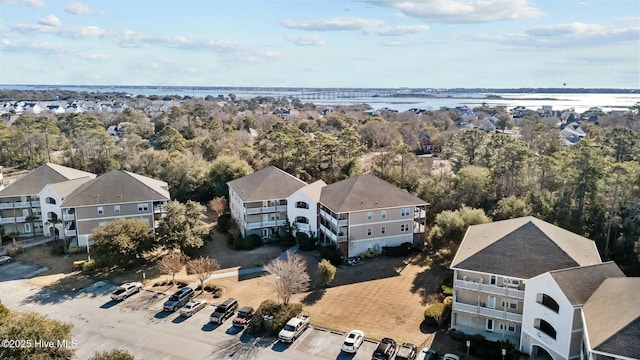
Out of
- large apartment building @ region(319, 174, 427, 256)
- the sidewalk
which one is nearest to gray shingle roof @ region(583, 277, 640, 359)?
large apartment building @ region(319, 174, 427, 256)

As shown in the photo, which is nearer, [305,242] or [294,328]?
[294,328]

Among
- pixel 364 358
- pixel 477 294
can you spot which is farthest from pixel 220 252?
pixel 477 294

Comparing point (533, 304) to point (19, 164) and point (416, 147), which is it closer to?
point (416, 147)

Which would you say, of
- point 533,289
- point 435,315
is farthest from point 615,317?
point 435,315

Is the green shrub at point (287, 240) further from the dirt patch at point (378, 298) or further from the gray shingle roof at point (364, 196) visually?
the gray shingle roof at point (364, 196)

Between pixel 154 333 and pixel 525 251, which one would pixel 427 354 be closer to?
pixel 525 251

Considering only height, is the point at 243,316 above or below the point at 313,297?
above

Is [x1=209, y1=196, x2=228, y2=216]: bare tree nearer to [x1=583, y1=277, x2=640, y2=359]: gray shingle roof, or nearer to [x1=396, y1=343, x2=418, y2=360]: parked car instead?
[x1=396, y1=343, x2=418, y2=360]: parked car
